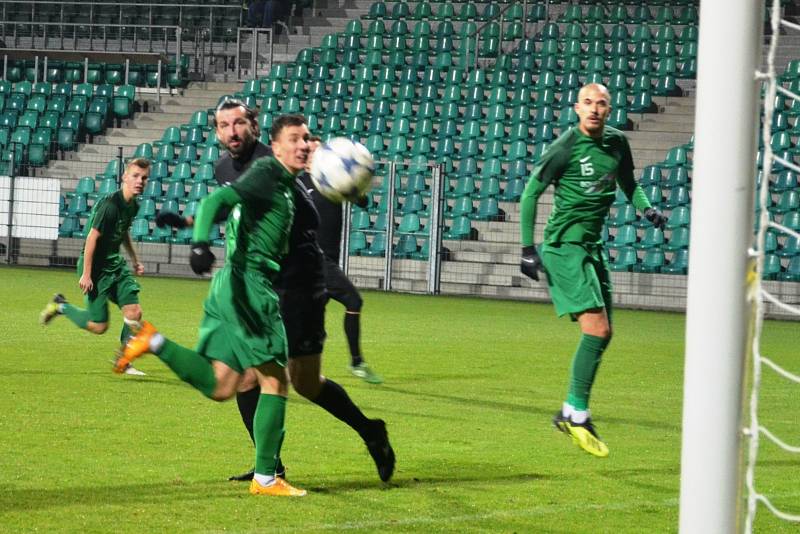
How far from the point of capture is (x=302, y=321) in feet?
21.6

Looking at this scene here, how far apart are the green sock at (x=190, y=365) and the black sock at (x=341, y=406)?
714mm

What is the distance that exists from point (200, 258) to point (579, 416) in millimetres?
2592

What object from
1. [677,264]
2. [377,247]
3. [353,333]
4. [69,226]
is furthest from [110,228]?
[69,226]

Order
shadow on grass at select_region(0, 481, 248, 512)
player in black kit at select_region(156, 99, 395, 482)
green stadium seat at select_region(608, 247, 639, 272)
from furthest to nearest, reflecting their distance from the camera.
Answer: green stadium seat at select_region(608, 247, 639, 272) < player in black kit at select_region(156, 99, 395, 482) < shadow on grass at select_region(0, 481, 248, 512)

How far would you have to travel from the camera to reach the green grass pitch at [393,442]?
5.84 m

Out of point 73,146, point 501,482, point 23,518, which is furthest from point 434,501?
point 73,146

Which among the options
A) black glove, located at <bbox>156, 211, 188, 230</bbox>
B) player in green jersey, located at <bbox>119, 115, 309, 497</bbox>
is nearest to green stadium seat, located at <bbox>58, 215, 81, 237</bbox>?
black glove, located at <bbox>156, 211, 188, 230</bbox>

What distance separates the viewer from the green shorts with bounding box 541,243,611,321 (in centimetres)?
770

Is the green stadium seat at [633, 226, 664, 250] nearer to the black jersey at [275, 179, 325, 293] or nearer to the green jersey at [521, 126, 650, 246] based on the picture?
the green jersey at [521, 126, 650, 246]

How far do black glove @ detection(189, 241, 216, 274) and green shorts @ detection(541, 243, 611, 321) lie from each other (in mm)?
2459

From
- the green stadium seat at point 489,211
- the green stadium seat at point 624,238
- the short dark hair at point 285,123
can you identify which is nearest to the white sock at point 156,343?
the short dark hair at point 285,123

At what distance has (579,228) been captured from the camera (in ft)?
25.5

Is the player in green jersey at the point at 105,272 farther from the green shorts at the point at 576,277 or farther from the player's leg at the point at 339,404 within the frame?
the player's leg at the point at 339,404

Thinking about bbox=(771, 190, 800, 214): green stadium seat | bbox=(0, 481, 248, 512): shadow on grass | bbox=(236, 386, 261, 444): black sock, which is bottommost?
bbox=(0, 481, 248, 512): shadow on grass
